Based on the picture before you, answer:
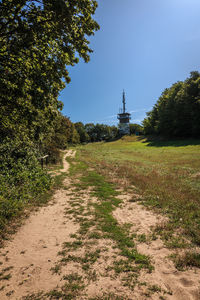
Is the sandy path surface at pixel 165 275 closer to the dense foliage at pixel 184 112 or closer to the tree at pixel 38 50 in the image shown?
the tree at pixel 38 50

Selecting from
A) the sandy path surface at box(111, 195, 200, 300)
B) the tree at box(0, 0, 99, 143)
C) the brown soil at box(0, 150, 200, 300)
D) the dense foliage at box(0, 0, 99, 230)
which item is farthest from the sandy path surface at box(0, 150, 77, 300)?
the tree at box(0, 0, 99, 143)

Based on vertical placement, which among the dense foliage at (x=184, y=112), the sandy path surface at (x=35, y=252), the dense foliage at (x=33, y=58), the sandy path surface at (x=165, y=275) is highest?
the dense foliage at (x=184, y=112)

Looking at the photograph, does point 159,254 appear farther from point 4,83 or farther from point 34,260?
point 4,83

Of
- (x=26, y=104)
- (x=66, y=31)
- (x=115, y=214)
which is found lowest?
(x=115, y=214)

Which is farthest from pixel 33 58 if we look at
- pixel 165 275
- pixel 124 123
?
pixel 124 123

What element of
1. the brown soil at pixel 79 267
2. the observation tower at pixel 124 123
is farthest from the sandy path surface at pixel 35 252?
the observation tower at pixel 124 123

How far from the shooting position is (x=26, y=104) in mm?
7172

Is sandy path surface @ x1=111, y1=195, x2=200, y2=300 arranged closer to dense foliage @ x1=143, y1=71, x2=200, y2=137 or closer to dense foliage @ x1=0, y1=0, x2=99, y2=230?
Result: dense foliage @ x1=0, y1=0, x2=99, y2=230

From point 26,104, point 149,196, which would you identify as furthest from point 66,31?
point 149,196

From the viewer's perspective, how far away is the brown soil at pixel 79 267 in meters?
3.38

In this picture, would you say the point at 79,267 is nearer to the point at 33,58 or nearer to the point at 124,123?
the point at 33,58

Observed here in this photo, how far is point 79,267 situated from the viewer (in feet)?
13.4

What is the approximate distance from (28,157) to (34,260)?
7.88 metres

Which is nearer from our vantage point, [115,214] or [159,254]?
[159,254]
